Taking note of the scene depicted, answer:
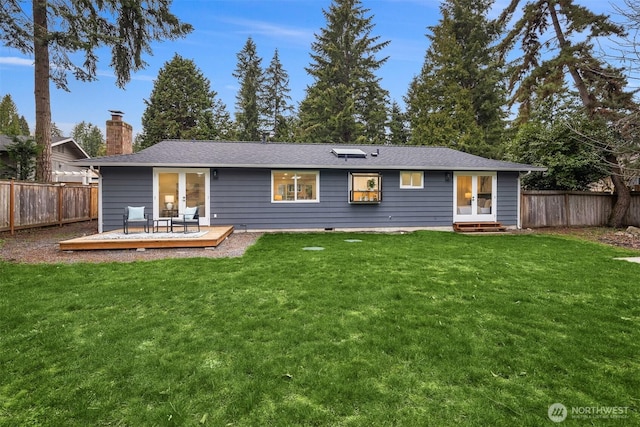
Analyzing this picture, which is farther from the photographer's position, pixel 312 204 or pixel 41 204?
pixel 312 204

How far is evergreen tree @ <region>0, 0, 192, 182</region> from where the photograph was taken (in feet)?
34.3

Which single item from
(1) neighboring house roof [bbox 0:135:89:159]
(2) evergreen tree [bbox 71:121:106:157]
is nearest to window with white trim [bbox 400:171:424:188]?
(1) neighboring house roof [bbox 0:135:89:159]

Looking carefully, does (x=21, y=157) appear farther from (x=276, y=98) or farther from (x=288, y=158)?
(x=276, y=98)

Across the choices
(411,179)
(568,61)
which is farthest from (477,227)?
(568,61)

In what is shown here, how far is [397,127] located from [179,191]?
71.9 feet

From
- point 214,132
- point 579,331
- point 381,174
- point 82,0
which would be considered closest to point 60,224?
point 82,0

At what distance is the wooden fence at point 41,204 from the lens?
882cm

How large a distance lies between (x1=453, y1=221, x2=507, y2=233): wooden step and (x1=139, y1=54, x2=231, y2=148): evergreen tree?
69.0ft

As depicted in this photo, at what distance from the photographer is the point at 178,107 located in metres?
26.5

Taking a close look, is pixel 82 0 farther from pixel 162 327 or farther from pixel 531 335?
pixel 531 335

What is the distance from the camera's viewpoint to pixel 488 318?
335 centimetres

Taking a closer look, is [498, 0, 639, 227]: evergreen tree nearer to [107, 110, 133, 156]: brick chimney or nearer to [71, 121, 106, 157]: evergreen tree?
[107, 110, 133, 156]: brick chimney

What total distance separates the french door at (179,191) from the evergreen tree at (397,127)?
20181mm

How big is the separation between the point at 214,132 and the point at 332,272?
968 inches
